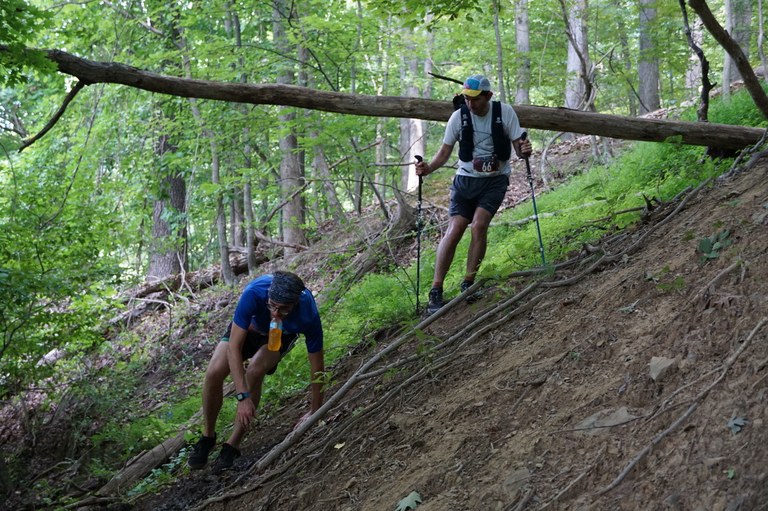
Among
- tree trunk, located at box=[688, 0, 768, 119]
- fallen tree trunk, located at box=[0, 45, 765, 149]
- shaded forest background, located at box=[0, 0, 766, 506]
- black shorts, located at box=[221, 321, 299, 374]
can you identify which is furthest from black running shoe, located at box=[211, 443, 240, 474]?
tree trunk, located at box=[688, 0, 768, 119]

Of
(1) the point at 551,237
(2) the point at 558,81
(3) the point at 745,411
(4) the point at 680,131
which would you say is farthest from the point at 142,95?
(3) the point at 745,411

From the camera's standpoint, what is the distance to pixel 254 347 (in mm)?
5598

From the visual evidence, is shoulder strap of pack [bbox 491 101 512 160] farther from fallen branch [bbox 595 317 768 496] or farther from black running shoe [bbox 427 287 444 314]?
fallen branch [bbox 595 317 768 496]

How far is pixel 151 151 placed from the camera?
1409 cm

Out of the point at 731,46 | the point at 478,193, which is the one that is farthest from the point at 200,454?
the point at 731,46

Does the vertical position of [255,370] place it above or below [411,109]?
below

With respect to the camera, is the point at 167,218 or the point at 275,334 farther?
the point at 167,218

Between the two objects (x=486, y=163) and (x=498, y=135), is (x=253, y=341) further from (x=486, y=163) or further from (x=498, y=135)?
(x=498, y=135)

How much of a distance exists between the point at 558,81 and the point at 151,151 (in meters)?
8.18

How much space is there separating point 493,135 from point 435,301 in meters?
1.63

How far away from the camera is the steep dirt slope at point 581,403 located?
3.17 meters

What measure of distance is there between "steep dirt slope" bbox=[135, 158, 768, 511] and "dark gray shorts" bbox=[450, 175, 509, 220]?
774mm

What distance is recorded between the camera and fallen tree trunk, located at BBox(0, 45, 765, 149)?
7.07 meters

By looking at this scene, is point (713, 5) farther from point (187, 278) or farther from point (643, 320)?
point (643, 320)
